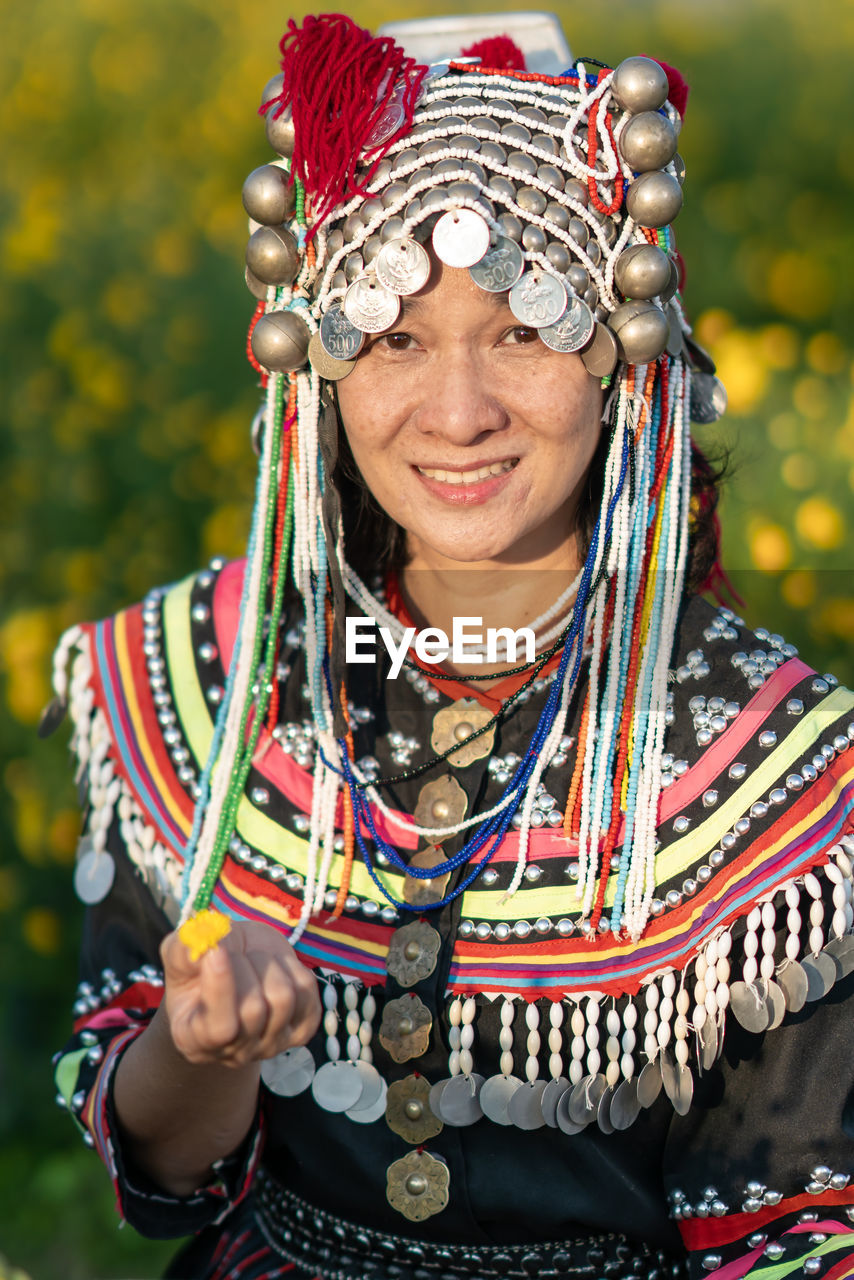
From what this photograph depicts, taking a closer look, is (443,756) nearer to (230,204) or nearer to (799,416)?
(799,416)

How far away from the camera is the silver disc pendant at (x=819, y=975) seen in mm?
1876

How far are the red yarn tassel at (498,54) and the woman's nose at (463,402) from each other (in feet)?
1.56

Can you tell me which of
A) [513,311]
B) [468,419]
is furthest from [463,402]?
[513,311]

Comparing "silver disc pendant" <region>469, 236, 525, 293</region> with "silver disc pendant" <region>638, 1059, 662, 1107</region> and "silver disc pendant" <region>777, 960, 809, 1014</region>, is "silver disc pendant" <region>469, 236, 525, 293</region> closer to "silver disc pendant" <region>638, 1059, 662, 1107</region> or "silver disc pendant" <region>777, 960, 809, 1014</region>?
"silver disc pendant" <region>777, 960, 809, 1014</region>

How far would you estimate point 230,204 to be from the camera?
511 cm

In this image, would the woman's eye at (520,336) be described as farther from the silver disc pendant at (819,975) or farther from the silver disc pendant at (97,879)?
the silver disc pendant at (97,879)

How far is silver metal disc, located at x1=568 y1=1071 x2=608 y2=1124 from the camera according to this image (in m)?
1.99

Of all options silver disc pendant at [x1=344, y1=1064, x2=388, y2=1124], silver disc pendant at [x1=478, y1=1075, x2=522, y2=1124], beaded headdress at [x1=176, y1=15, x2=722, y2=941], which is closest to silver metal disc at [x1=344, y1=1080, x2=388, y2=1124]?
silver disc pendant at [x1=344, y1=1064, x2=388, y2=1124]

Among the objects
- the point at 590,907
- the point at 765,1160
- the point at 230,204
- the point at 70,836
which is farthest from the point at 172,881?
the point at 230,204

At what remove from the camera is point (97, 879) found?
7.64 ft

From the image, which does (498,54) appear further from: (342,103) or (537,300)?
(537,300)

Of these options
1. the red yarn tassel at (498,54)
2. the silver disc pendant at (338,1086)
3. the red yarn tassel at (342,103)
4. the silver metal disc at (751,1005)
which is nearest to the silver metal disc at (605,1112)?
the silver metal disc at (751,1005)

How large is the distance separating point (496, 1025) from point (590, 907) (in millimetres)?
196

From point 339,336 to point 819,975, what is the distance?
37.9 inches
